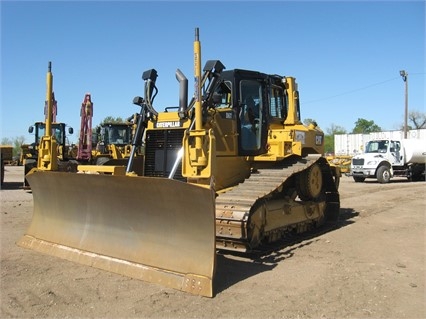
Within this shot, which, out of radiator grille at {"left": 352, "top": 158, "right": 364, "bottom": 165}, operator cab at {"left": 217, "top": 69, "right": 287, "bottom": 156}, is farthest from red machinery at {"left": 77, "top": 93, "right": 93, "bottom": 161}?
radiator grille at {"left": 352, "top": 158, "right": 364, "bottom": 165}

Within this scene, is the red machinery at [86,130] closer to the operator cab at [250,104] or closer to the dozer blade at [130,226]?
the dozer blade at [130,226]

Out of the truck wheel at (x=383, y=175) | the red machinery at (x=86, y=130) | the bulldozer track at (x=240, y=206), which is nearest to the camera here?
the bulldozer track at (x=240, y=206)

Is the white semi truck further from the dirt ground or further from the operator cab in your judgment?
the operator cab

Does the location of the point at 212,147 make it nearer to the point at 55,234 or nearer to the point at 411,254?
the point at 55,234

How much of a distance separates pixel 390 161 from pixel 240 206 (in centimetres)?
1964

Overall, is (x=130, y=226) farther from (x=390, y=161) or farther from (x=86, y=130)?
(x=390, y=161)

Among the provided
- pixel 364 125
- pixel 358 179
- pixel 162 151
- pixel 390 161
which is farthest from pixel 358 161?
pixel 364 125

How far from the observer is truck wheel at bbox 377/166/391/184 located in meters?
22.7

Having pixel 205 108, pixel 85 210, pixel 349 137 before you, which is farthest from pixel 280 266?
pixel 349 137

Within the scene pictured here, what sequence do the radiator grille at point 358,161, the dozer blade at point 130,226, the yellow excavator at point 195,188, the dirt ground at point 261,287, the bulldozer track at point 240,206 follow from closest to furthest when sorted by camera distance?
the dirt ground at point 261,287, the dozer blade at point 130,226, the yellow excavator at point 195,188, the bulldozer track at point 240,206, the radiator grille at point 358,161

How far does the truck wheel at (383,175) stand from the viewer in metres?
22.7

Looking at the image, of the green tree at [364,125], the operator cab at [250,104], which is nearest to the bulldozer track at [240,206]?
the operator cab at [250,104]

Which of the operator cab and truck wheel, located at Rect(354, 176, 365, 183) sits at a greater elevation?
the operator cab

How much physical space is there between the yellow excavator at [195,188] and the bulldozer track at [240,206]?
0.05ft
